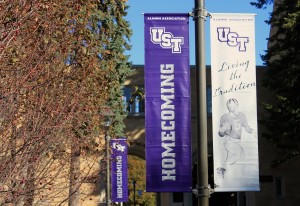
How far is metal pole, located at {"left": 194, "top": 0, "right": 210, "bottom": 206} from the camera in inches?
323

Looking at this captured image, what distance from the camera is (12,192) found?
8047 mm

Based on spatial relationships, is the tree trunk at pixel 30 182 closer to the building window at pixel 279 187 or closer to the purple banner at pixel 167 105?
the purple banner at pixel 167 105

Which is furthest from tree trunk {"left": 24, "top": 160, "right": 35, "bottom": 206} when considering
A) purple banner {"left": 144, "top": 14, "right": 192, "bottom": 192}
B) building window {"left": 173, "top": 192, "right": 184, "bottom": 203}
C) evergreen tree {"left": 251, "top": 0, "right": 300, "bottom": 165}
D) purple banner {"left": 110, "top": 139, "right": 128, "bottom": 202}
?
building window {"left": 173, "top": 192, "right": 184, "bottom": 203}

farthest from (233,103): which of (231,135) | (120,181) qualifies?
(120,181)

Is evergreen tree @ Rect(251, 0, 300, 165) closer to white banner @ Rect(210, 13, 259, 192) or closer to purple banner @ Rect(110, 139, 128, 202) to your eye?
purple banner @ Rect(110, 139, 128, 202)

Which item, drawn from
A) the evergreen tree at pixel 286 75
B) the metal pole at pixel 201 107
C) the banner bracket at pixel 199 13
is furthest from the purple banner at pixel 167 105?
the evergreen tree at pixel 286 75

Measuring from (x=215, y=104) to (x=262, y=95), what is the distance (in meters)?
27.7

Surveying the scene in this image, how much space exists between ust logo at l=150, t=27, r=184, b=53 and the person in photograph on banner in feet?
4.11

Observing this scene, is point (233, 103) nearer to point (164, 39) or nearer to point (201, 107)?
point (201, 107)

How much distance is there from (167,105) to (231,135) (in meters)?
1.14

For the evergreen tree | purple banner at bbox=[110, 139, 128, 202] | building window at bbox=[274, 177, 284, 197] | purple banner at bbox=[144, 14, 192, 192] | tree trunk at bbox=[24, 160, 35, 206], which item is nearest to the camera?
tree trunk at bbox=[24, 160, 35, 206]

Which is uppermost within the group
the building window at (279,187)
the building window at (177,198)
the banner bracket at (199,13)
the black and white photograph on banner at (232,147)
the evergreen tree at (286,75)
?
the evergreen tree at (286,75)

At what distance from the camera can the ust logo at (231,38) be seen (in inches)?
375

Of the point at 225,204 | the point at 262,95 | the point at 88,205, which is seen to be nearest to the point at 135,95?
the point at 88,205
